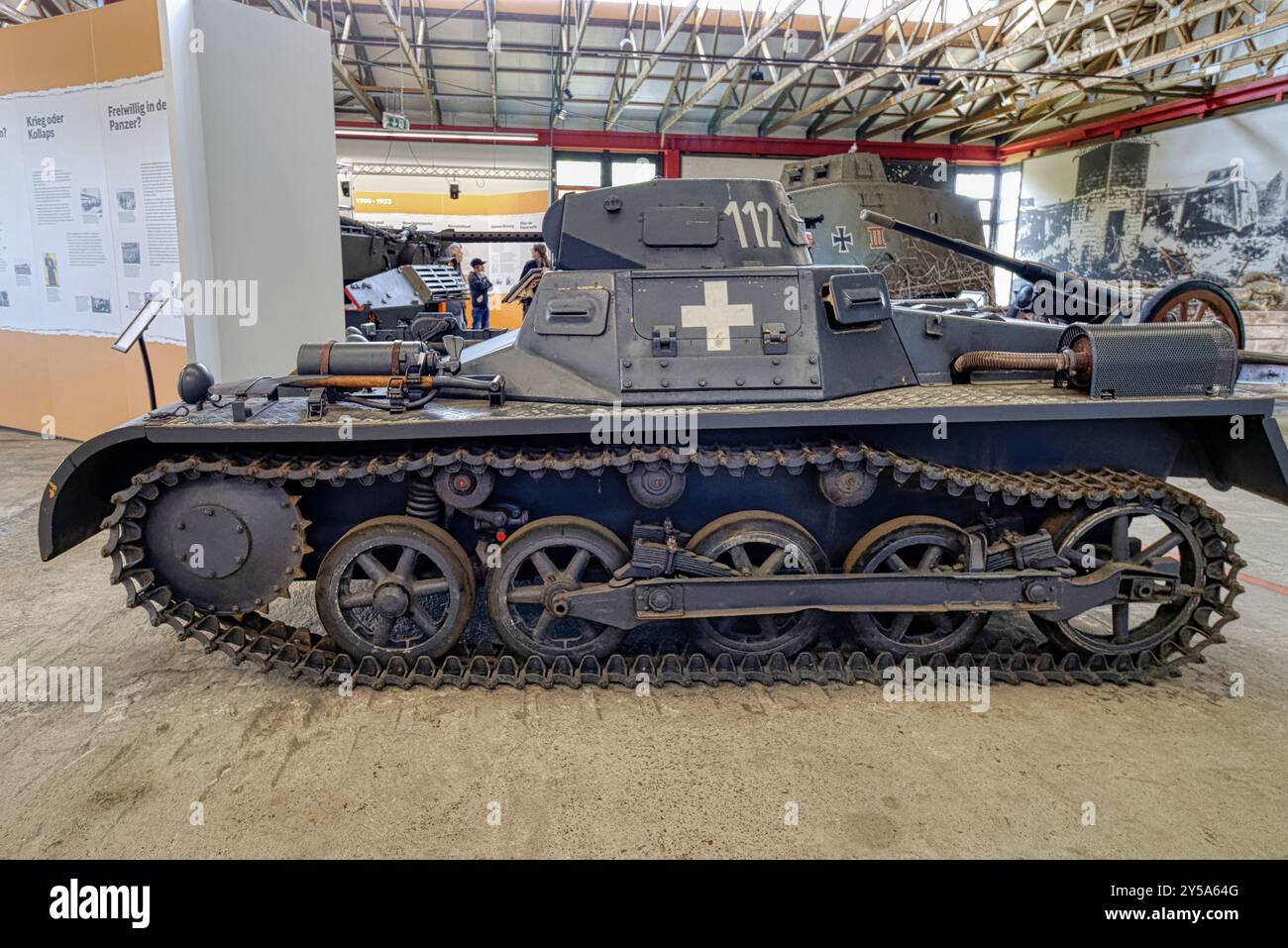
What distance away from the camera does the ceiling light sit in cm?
1933

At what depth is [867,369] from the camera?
4.84m

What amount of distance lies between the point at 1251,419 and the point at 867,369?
1981 millimetres

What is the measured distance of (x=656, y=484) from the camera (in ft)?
14.8

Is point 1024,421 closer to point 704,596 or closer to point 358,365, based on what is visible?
point 704,596

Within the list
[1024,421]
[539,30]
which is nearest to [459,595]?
[1024,421]

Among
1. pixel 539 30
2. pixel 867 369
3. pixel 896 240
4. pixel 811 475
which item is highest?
pixel 539 30

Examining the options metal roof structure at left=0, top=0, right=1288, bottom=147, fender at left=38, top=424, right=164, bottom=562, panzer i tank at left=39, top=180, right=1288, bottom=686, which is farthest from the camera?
metal roof structure at left=0, top=0, right=1288, bottom=147

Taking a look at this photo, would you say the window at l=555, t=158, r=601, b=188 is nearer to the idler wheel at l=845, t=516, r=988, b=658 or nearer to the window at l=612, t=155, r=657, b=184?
the window at l=612, t=155, r=657, b=184

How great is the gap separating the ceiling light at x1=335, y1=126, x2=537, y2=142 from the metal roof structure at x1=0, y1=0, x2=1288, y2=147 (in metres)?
0.57

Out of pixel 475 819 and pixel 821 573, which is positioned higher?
pixel 821 573

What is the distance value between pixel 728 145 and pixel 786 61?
7.37m

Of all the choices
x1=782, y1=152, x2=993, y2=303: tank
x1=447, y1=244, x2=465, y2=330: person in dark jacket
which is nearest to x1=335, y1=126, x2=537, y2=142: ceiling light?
x1=447, y1=244, x2=465, y2=330: person in dark jacket

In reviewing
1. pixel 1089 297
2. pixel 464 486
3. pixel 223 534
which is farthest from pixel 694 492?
pixel 1089 297
